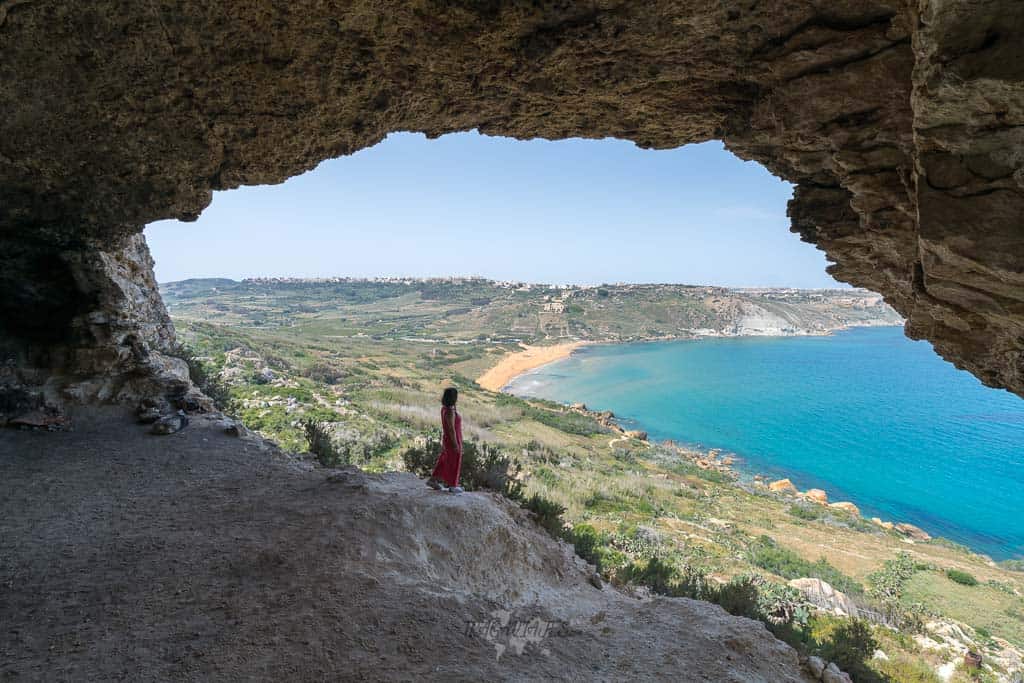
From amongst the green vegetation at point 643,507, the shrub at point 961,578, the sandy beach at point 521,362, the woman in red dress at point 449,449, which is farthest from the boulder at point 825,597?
the sandy beach at point 521,362

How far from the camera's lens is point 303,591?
353 centimetres

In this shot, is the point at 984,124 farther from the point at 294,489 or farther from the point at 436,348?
the point at 436,348

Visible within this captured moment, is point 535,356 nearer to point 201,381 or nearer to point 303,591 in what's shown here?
point 201,381

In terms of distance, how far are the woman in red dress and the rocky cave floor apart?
0.76ft

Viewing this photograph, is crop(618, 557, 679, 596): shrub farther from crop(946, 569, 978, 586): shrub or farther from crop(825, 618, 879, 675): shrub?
crop(946, 569, 978, 586): shrub

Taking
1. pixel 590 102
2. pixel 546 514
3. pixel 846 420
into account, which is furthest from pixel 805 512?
pixel 846 420

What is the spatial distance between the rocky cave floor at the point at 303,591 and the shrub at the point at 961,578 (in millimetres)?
12620

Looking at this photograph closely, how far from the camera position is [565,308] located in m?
101

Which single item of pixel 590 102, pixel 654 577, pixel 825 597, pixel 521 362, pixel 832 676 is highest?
pixel 590 102

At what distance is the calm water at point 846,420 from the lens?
26859 millimetres

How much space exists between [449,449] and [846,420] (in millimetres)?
53142

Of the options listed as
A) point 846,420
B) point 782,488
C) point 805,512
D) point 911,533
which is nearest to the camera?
point 805,512

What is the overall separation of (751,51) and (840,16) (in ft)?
2.57

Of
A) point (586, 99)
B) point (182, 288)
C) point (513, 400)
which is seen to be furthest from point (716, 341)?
point (182, 288)
